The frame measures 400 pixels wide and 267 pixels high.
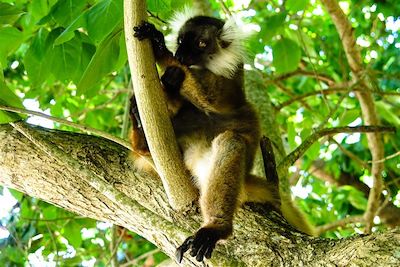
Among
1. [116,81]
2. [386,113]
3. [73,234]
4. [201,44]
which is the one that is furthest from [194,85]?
[116,81]

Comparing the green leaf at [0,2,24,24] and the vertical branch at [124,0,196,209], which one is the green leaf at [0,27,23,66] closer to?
the green leaf at [0,2,24,24]

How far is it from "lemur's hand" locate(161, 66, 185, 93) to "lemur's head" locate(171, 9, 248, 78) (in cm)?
32

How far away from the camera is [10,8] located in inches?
163

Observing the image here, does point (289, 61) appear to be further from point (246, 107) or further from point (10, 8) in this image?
point (10, 8)

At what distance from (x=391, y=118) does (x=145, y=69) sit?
16.9ft

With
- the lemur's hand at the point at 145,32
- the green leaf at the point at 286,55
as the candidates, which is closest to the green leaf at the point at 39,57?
the lemur's hand at the point at 145,32

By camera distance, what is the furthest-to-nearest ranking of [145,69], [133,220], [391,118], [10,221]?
[391,118] → [10,221] → [133,220] → [145,69]

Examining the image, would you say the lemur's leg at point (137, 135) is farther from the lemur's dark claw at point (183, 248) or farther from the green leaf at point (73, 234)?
the green leaf at point (73, 234)

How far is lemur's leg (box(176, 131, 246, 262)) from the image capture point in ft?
11.6

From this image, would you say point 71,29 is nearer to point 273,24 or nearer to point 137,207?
point 137,207

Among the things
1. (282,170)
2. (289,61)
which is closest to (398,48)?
(289,61)

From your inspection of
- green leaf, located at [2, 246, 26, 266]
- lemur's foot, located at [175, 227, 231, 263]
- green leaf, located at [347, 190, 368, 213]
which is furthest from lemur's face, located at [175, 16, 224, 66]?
green leaf, located at [347, 190, 368, 213]

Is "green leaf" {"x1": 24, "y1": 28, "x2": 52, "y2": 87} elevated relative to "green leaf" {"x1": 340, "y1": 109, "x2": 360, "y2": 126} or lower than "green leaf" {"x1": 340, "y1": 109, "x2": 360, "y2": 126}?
lower

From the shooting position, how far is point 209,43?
547cm
